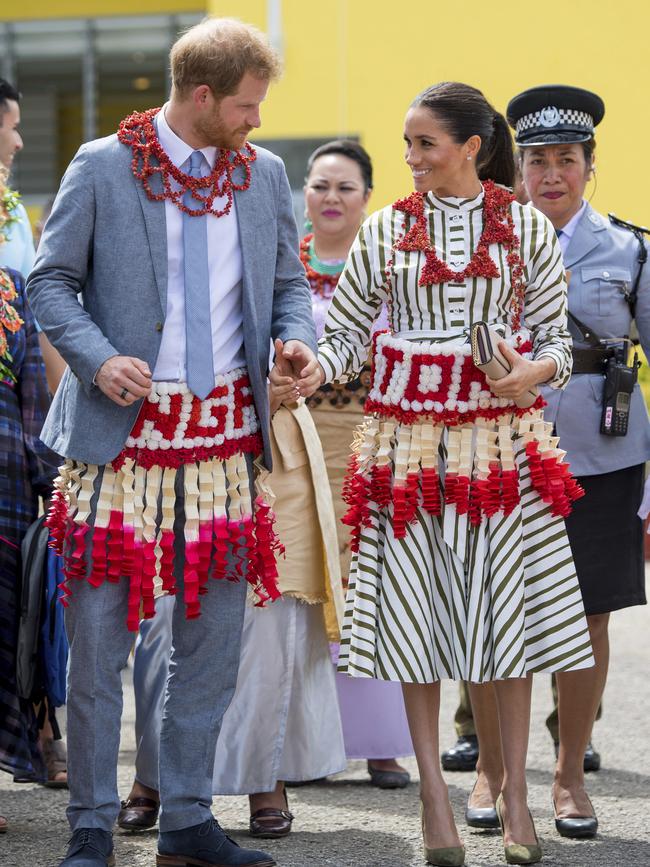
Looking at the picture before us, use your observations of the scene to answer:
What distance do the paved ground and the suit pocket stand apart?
156cm

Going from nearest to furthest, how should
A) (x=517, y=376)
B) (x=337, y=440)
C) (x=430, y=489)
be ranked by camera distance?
(x=517, y=376), (x=430, y=489), (x=337, y=440)

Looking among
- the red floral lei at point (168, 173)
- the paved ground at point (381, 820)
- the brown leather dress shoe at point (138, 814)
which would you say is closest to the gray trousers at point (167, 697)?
the paved ground at point (381, 820)

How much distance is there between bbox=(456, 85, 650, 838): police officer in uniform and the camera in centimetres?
457

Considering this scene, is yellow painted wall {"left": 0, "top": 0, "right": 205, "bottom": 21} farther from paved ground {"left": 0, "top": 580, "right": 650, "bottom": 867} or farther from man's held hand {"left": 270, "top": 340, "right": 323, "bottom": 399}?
man's held hand {"left": 270, "top": 340, "right": 323, "bottom": 399}

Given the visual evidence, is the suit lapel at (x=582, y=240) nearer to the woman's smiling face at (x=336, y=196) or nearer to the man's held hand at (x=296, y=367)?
the woman's smiling face at (x=336, y=196)

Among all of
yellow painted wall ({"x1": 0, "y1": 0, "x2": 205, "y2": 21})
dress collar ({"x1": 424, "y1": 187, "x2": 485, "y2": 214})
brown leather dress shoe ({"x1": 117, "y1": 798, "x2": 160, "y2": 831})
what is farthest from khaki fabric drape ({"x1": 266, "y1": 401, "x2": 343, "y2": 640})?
yellow painted wall ({"x1": 0, "y1": 0, "x2": 205, "y2": 21})

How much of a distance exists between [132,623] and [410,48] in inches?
393

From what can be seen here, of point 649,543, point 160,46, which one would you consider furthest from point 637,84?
point 160,46

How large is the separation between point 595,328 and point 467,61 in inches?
337

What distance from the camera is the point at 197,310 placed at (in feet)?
11.9

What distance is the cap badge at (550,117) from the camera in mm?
4715

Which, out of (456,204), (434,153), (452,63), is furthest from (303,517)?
(452,63)

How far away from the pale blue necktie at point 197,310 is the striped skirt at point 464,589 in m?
0.63

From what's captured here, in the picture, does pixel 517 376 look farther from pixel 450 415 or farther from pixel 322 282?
pixel 322 282
